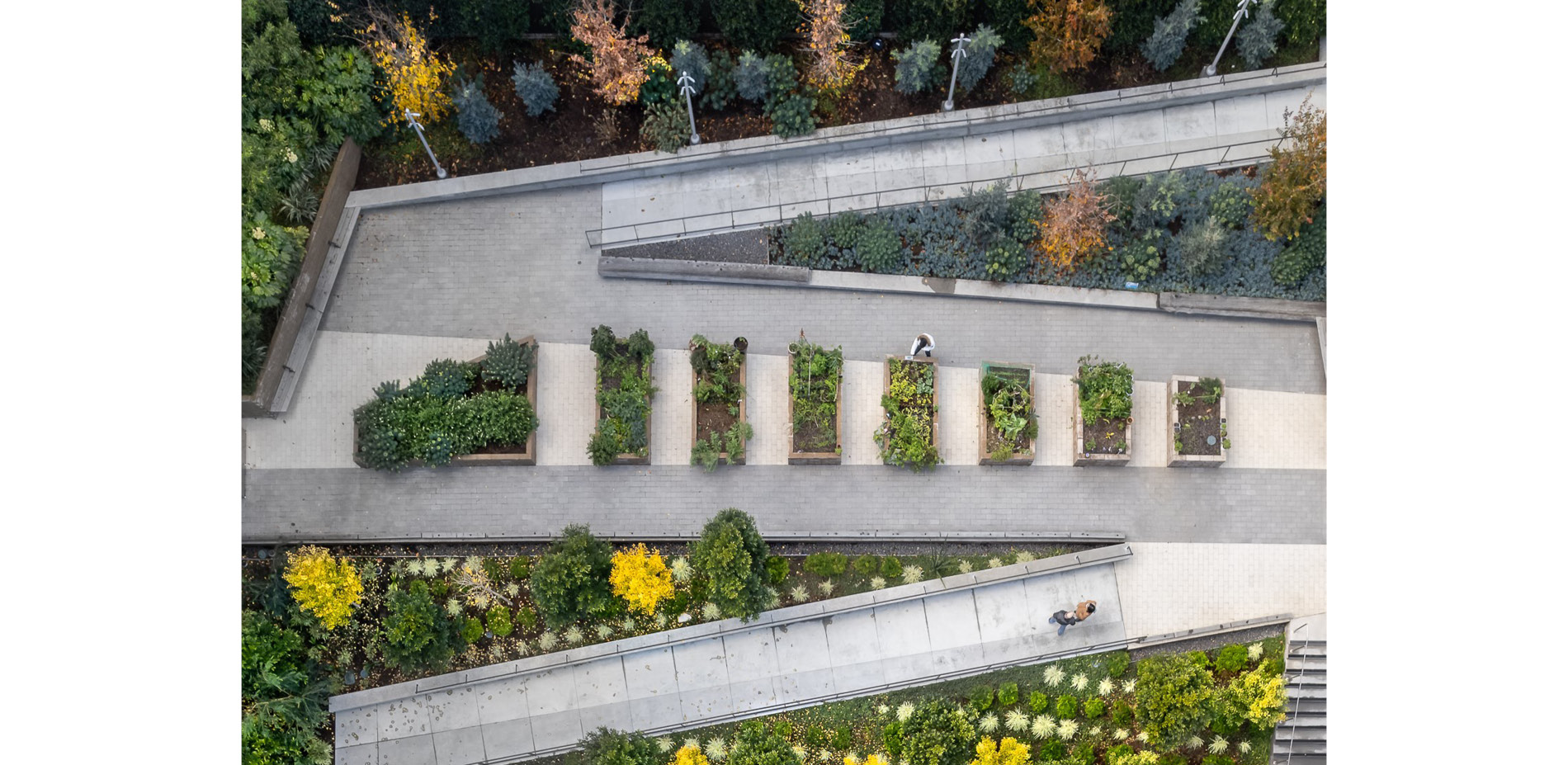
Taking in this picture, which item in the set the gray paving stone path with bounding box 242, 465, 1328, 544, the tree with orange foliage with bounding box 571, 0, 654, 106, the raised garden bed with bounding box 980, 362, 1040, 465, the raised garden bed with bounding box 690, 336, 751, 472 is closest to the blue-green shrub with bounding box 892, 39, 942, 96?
the tree with orange foliage with bounding box 571, 0, 654, 106

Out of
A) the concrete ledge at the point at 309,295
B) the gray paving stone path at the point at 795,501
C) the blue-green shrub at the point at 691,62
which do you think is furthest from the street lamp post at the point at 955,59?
the concrete ledge at the point at 309,295

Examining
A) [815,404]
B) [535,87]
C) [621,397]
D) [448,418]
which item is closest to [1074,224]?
[815,404]

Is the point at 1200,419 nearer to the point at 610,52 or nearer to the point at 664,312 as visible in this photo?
the point at 664,312

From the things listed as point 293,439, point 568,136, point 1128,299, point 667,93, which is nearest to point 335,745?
point 293,439

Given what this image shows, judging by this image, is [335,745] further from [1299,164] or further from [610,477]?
[1299,164]

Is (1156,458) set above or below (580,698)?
above

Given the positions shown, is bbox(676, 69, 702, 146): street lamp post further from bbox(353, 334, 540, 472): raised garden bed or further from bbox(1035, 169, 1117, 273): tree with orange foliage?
bbox(1035, 169, 1117, 273): tree with orange foliage
